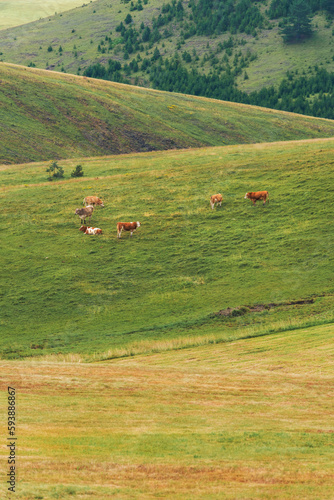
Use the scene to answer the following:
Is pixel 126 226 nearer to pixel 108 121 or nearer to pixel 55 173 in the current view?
pixel 55 173

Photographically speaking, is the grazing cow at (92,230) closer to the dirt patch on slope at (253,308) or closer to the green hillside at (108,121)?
the dirt patch on slope at (253,308)

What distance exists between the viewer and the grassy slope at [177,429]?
11664 mm

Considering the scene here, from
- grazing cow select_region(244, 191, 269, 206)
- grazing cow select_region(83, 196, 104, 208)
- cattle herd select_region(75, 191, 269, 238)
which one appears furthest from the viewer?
grazing cow select_region(83, 196, 104, 208)

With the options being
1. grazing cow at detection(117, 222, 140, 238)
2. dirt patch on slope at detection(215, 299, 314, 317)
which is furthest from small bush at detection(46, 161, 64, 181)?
dirt patch on slope at detection(215, 299, 314, 317)

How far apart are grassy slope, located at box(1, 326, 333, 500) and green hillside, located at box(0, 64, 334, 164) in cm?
7887

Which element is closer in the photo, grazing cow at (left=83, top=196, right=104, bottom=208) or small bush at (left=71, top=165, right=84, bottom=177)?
grazing cow at (left=83, top=196, right=104, bottom=208)

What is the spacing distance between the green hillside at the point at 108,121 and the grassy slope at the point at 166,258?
45200mm

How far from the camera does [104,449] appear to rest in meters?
13.6

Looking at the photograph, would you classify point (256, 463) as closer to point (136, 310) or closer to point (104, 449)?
point (104, 449)

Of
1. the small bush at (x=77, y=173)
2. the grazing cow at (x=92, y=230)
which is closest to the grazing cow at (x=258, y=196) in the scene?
the grazing cow at (x=92, y=230)

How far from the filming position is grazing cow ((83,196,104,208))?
177 feet

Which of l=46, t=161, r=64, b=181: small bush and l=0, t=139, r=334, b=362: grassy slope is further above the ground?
l=0, t=139, r=334, b=362: grassy slope

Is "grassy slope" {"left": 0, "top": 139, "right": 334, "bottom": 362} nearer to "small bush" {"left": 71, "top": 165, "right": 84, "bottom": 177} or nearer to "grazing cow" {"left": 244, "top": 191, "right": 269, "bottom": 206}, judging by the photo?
"grazing cow" {"left": 244, "top": 191, "right": 269, "bottom": 206}

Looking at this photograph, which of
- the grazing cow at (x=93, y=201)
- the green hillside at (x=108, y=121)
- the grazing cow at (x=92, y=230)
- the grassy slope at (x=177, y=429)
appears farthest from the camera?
the green hillside at (x=108, y=121)
